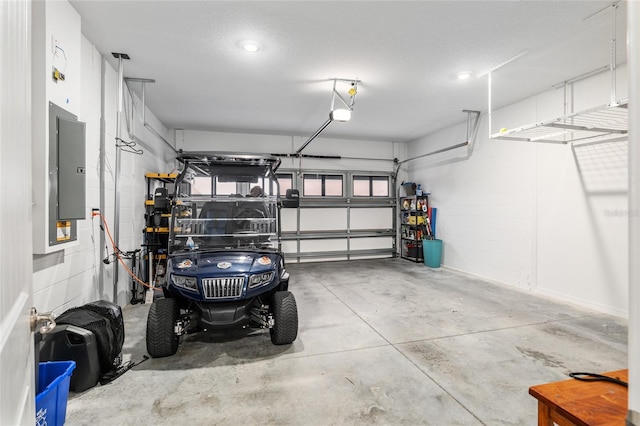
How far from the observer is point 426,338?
3189mm

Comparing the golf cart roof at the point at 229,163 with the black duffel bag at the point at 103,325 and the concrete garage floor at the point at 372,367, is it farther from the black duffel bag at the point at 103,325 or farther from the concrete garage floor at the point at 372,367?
the concrete garage floor at the point at 372,367

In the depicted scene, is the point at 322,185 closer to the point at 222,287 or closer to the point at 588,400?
the point at 222,287

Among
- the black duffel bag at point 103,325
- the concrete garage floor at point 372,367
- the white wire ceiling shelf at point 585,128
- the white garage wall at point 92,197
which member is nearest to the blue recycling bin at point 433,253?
the concrete garage floor at point 372,367

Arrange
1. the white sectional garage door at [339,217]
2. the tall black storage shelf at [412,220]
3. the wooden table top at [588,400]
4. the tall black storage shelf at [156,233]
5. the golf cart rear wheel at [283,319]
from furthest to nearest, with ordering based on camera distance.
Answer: the white sectional garage door at [339,217] < the tall black storage shelf at [412,220] < the tall black storage shelf at [156,233] < the golf cart rear wheel at [283,319] < the wooden table top at [588,400]

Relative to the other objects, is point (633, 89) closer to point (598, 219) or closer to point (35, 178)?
point (35, 178)

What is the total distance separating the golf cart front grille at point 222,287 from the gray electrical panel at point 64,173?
1185 mm

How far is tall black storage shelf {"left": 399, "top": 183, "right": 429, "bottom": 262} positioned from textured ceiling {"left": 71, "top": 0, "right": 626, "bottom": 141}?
105 inches

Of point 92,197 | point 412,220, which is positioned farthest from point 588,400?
point 412,220

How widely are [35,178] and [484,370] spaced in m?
3.86

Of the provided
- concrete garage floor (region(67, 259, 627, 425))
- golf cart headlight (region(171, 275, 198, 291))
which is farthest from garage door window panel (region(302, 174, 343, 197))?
golf cart headlight (region(171, 275, 198, 291))

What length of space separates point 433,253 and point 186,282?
18.8 feet

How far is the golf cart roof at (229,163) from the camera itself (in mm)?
3252

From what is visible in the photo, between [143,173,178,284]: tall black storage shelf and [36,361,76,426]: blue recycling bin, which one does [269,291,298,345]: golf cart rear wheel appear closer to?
[36,361,76,426]: blue recycling bin

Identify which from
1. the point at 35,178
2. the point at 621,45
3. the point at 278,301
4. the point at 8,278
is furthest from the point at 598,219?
the point at 35,178
